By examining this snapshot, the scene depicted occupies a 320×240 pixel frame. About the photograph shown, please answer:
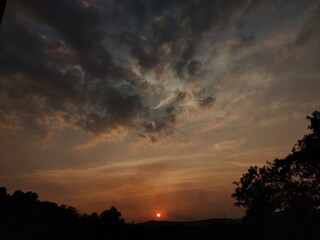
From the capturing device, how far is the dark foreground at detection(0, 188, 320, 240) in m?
28.4

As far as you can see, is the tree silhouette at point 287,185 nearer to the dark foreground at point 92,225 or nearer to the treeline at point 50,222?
the dark foreground at point 92,225

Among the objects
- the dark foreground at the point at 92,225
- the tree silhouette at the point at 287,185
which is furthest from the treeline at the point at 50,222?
the tree silhouette at the point at 287,185

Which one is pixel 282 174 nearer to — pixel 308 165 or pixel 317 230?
pixel 308 165

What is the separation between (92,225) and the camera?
33969 mm

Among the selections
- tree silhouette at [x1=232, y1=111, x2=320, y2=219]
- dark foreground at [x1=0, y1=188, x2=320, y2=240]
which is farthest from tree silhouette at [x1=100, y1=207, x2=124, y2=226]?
tree silhouette at [x1=232, y1=111, x2=320, y2=219]

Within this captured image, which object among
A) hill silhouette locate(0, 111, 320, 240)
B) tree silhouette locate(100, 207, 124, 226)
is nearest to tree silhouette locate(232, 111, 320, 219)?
hill silhouette locate(0, 111, 320, 240)

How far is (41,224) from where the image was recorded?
29.6 metres

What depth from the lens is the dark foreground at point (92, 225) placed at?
2837 cm

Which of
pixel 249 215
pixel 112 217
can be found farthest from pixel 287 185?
pixel 112 217

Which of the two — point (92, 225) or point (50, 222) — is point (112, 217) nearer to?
point (92, 225)

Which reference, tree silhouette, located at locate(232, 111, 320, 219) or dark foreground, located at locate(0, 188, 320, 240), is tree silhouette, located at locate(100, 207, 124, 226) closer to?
dark foreground, located at locate(0, 188, 320, 240)

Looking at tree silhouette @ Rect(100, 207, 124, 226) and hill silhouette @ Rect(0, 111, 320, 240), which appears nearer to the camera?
hill silhouette @ Rect(0, 111, 320, 240)

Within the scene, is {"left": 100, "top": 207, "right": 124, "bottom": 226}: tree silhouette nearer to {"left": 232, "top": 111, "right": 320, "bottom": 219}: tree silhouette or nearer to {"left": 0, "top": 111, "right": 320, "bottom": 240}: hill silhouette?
{"left": 0, "top": 111, "right": 320, "bottom": 240}: hill silhouette

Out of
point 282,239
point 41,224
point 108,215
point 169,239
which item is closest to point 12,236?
point 41,224
